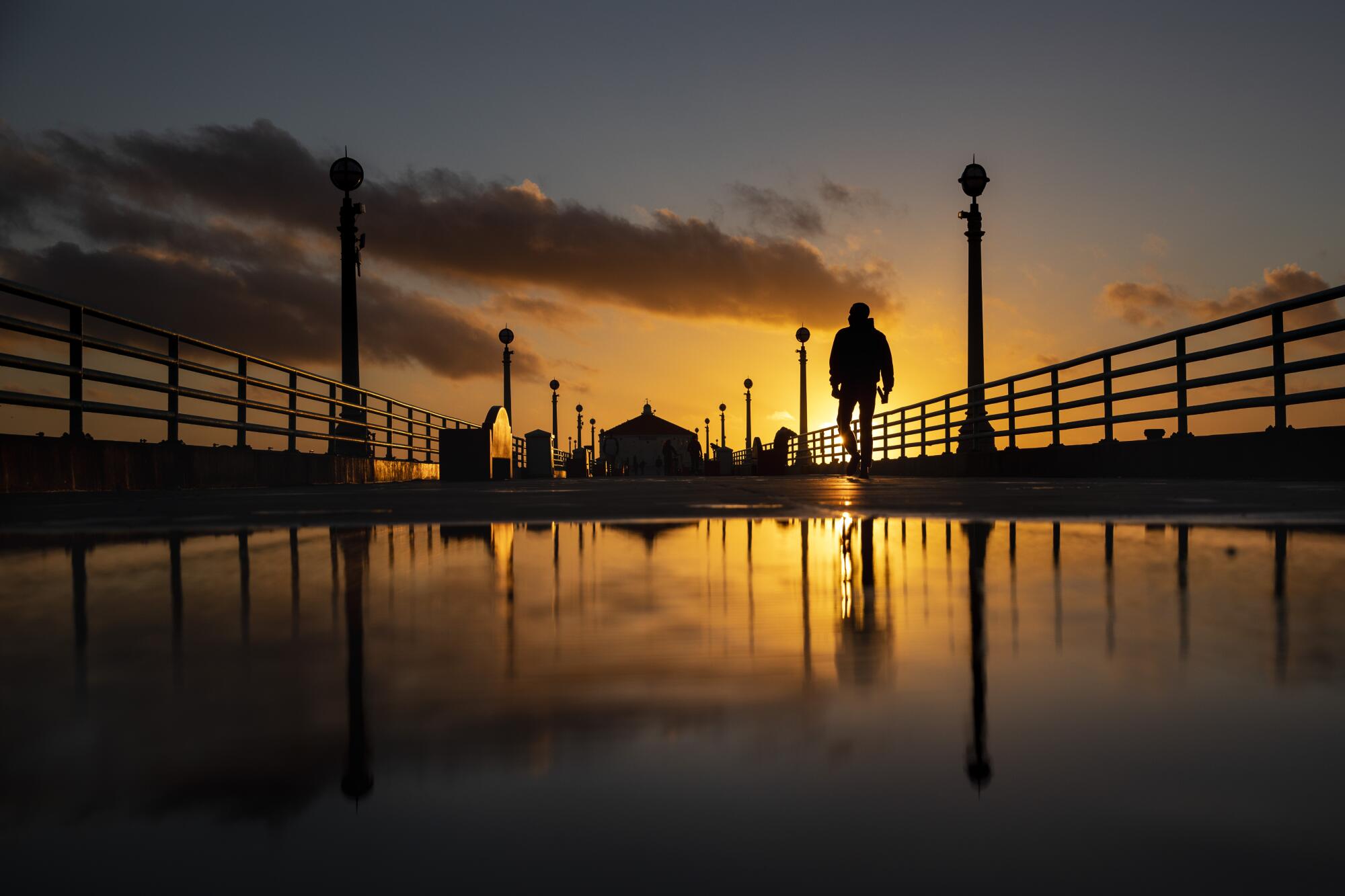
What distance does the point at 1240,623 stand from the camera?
1.62m

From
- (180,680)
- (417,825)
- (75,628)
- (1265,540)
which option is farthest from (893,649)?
(1265,540)

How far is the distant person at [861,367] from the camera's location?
1380 cm

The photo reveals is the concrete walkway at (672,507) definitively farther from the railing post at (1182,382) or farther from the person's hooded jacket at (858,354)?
the person's hooded jacket at (858,354)

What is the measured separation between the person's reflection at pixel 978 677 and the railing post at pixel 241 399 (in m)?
10.2

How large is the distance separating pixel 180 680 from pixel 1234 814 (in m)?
1.10

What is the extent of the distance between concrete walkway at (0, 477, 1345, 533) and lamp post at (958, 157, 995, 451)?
925cm

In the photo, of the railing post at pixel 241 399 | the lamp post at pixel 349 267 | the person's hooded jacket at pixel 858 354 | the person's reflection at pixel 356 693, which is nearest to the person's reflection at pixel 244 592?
the person's reflection at pixel 356 693

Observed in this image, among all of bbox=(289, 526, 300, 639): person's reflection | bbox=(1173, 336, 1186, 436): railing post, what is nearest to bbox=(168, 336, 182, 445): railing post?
bbox=(289, 526, 300, 639): person's reflection

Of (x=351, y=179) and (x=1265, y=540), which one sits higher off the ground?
(x=351, y=179)

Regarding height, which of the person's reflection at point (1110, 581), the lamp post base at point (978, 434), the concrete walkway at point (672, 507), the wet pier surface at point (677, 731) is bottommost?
the concrete walkway at point (672, 507)

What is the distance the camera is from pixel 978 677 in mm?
1207

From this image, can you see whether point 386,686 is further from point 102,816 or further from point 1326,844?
point 1326,844

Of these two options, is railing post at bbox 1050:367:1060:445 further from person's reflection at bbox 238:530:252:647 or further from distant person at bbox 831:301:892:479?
person's reflection at bbox 238:530:252:647

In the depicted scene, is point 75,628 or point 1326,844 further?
point 75,628
